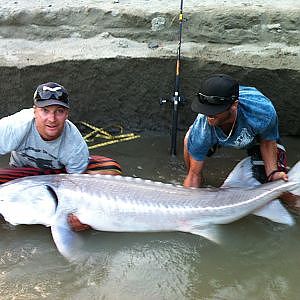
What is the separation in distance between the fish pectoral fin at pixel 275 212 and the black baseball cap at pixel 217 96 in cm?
68

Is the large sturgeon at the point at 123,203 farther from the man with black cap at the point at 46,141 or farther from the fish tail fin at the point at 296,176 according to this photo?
the man with black cap at the point at 46,141

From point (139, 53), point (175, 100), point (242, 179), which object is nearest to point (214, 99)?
point (242, 179)

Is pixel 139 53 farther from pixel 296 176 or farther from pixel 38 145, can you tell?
pixel 296 176

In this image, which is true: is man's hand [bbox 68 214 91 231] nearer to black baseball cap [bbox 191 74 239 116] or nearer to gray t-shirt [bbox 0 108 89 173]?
gray t-shirt [bbox 0 108 89 173]

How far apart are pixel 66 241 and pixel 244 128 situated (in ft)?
4.20

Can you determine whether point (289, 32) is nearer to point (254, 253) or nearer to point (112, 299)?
point (254, 253)

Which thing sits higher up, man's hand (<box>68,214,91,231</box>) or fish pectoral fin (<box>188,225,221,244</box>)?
man's hand (<box>68,214,91,231</box>)

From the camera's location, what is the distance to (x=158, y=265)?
9.84 feet

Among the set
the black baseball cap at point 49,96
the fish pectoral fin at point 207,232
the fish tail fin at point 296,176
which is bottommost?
the fish pectoral fin at point 207,232

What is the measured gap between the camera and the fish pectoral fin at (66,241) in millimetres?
3002

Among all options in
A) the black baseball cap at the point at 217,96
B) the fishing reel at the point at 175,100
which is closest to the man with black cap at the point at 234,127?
the black baseball cap at the point at 217,96

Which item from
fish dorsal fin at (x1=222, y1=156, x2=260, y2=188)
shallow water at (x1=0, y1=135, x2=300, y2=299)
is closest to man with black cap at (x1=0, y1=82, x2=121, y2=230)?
shallow water at (x1=0, y1=135, x2=300, y2=299)

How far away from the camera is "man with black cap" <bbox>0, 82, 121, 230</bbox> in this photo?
3.15 m

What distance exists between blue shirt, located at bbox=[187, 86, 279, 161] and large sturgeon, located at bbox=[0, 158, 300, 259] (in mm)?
333
